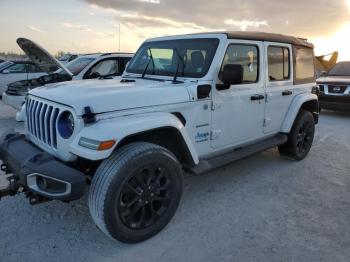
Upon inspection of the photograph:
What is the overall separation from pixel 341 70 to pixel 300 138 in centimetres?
679

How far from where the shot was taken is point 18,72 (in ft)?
37.9

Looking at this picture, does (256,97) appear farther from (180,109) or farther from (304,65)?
(304,65)

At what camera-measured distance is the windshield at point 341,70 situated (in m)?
10.9

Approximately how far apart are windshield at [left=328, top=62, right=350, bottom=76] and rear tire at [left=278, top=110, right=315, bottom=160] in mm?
6206

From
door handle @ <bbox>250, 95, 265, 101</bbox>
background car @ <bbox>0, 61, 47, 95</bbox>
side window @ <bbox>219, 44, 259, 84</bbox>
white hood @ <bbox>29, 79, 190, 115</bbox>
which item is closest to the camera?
white hood @ <bbox>29, 79, 190, 115</bbox>

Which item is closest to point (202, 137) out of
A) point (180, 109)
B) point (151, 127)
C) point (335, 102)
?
point (180, 109)

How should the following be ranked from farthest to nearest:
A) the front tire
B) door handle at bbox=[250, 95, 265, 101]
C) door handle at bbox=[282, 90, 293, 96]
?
door handle at bbox=[282, 90, 293, 96] → door handle at bbox=[250, 95, 265, 101] → the front tire

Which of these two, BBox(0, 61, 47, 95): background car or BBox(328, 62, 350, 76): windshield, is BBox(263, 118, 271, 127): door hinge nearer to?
BBox(328, 62, 350, 76): windshield

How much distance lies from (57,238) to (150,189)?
99 centimetres

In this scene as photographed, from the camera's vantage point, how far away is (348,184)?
15.4 ft

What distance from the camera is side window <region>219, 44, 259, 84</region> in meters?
4.07

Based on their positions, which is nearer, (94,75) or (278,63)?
(278,63)

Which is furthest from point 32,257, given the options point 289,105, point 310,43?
point 310,43

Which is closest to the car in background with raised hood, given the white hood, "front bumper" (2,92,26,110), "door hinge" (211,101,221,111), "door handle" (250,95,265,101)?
"door handle" (250,95,265,101)
